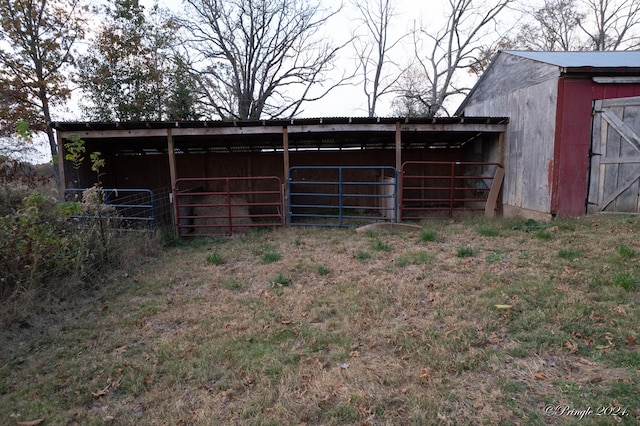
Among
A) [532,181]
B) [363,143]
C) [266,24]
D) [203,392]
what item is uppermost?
[266,24]

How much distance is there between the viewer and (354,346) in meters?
3.08

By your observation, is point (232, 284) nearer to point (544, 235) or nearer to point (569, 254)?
point (569, 254)

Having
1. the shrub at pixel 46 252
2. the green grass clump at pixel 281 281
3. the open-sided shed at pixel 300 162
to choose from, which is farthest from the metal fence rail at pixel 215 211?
the green grass clump at pixel 281 281

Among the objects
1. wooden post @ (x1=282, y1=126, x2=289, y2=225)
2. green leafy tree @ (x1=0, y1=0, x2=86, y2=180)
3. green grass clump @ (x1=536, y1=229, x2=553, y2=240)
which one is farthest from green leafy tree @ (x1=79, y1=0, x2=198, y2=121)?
green grass clump @ (x1=536, y1=229, x2=553, y2=240)

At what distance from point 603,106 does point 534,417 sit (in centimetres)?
693

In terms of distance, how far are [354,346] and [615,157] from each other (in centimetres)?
659

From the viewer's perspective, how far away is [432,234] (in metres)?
6.42

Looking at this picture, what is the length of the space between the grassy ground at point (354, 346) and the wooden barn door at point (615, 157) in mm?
1751

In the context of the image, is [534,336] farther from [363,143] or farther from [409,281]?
[363,143]

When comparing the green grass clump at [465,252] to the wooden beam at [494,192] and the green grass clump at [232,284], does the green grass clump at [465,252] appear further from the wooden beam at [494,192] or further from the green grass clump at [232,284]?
the wooden beam at [494,192]

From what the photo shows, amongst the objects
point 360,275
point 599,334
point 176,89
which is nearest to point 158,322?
point 360,275

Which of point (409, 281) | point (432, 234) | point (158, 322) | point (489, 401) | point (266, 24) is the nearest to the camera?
point (489, 401)

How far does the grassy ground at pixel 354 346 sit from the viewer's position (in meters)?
2.32

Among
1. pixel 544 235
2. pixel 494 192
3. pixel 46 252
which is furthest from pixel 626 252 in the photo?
pixel 46 252
